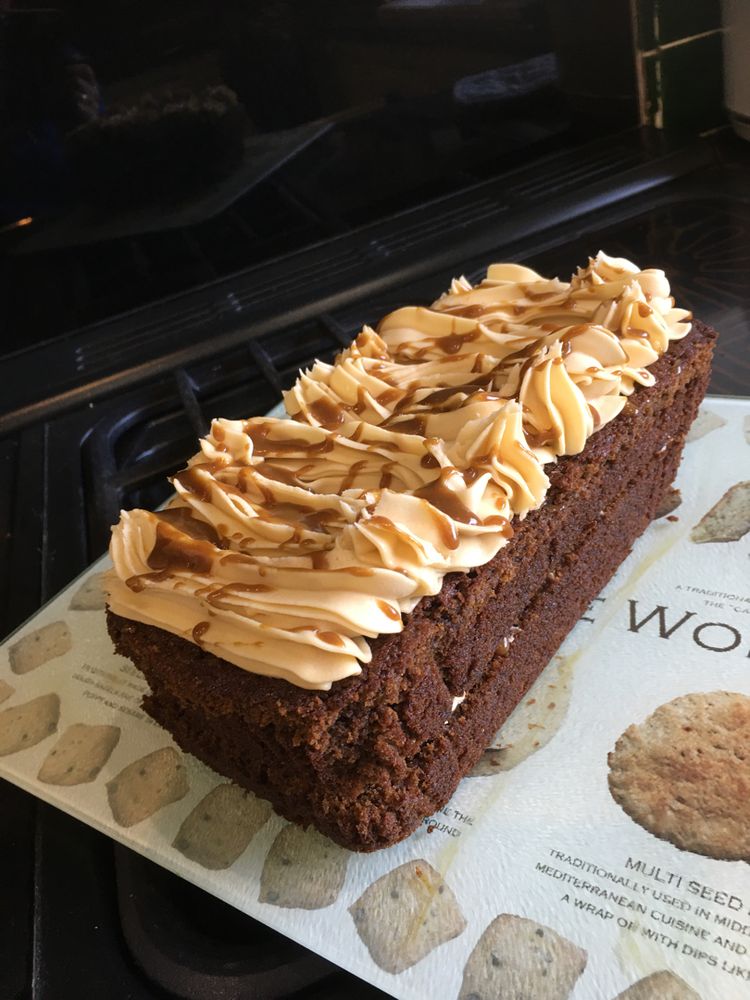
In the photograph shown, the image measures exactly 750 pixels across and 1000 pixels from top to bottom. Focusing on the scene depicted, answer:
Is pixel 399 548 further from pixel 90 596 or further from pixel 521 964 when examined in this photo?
pixel 90 596

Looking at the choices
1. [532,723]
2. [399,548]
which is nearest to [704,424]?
[532,723]

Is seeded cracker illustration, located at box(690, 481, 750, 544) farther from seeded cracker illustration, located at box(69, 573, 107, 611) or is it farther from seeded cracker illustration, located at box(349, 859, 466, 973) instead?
seeded cracker illustration, located at box(69, 573, 107, 611)

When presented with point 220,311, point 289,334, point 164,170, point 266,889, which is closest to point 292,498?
point 266,889

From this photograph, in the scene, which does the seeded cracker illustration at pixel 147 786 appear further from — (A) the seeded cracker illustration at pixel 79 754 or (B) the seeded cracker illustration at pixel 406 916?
(B) the seeded cracker illustration at pixel 406 916

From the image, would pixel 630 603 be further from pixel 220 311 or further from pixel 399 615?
pixel 220 311

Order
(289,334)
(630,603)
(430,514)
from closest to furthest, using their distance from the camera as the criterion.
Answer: (430,514), (630,603), (289,334)

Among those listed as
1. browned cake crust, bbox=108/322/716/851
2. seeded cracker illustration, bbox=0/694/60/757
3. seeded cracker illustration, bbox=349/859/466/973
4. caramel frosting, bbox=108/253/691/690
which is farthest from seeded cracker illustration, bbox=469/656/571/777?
seeded cracker illustration, bbox=0/694/60/757
